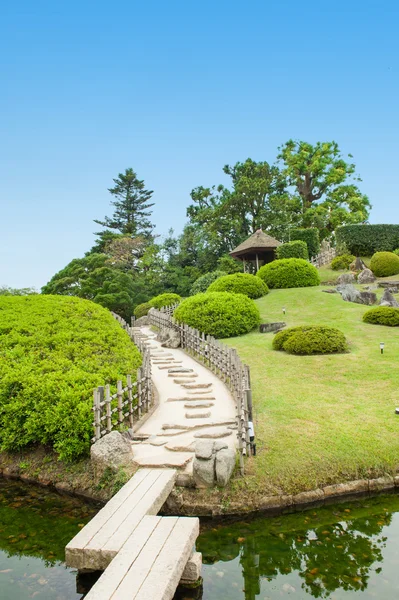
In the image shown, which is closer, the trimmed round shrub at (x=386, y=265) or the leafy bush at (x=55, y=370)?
the leafy bush at (x=55, y=370)

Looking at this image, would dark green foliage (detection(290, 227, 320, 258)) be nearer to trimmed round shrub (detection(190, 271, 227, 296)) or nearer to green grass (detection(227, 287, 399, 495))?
trimmed round shrub (detection(190, 271, 227, 296))

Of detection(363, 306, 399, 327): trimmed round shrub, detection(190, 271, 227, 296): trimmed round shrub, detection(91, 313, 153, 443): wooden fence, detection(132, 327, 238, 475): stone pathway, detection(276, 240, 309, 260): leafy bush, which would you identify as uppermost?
detection(276, 240, 309, 260): leafy bush

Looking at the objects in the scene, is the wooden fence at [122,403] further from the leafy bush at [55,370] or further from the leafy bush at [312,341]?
the leafy bush at [312,341]

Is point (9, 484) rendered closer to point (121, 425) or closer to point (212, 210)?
point (121, 425)

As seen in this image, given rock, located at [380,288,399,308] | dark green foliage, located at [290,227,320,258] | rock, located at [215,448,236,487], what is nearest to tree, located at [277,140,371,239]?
dark green foliage, located at [290,227,320,258]

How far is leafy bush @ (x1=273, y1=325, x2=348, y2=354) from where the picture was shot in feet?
44.8

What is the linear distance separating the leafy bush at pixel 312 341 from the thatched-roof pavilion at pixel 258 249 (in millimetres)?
17342

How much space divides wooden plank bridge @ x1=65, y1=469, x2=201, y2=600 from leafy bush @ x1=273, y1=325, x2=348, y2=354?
8.96 meters

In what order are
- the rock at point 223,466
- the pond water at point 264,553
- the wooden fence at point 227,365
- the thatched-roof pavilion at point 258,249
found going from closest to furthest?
1. the pond water at point 264,553
2. the rock at point 223,466
3. the wooden fence at point 227,365
4. the thatched-roof pavilion at point 258,249

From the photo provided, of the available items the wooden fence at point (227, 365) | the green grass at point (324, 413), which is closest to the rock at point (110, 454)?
the wooden fence at point (227, 365)

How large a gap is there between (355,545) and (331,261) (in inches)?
1156

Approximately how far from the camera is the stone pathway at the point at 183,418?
688 cm

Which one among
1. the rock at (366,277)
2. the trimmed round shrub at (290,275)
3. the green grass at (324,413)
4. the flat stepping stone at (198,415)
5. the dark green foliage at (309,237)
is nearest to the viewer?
the green grass at (324,413)

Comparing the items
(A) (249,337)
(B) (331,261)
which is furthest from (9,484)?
(B) (331,261)
